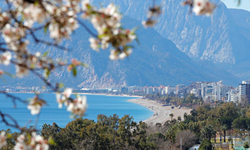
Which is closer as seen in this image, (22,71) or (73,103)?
(22,71)

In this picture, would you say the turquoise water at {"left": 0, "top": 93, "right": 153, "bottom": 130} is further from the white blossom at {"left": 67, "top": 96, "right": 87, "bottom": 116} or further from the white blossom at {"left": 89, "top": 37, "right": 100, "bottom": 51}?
the white blossom at {"left": 89, "top": 37, "right": 100, "bottom": 51}

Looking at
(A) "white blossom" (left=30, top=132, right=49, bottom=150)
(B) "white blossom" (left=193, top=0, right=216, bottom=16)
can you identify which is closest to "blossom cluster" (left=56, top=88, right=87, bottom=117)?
(A) "white blossom" (left=30, top=132, right=49, bottom=150)

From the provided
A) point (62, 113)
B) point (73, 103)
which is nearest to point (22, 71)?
point (73, 103)

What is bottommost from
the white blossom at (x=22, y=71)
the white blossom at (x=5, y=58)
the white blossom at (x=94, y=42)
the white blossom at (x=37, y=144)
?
the white blossom at (x=37, y=144)

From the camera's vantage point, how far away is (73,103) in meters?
2.40

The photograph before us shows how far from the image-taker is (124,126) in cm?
2650

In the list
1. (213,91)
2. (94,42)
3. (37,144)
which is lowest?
(37,144)

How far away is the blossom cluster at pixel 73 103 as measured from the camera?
7.80 ft

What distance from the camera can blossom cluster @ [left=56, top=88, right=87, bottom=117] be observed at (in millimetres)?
2377

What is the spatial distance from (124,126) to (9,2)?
24357 millimetres

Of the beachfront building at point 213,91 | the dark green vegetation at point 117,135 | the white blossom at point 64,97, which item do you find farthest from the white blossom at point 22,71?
the beachfront building at point 213,91

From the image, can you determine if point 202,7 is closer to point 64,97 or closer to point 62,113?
point 64,97

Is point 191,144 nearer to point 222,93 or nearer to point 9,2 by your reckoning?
point 9,2

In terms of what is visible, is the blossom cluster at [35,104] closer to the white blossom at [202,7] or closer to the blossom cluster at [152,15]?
the blossom cluster at [152,15]
